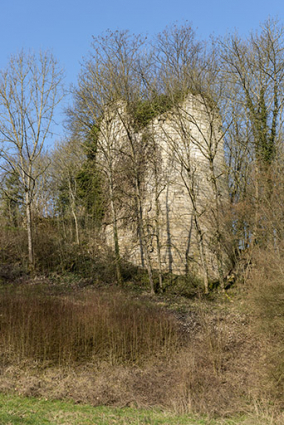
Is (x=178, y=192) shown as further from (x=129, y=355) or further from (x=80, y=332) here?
(x=80, y=332)

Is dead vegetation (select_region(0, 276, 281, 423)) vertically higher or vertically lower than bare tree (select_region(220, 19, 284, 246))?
lower

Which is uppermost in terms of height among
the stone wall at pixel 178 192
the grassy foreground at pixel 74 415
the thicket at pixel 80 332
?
the stone wall at pixel 178 192

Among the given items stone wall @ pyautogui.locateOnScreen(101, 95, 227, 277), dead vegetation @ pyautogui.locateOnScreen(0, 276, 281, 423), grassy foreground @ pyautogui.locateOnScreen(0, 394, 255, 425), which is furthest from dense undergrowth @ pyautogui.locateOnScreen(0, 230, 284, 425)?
stone wall @ pyautogui.locateOnScreen(101, 95, 227, 277)

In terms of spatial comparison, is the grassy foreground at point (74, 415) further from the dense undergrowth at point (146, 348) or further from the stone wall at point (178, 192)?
the stone wall at point (178, 192)

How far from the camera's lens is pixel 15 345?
10.0 metres

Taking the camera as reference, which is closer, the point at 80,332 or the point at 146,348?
the point at 80,332

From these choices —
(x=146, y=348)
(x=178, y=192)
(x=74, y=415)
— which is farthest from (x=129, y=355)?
(x=178, y=192)

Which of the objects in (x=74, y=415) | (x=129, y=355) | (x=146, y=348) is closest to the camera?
(x=74, y=415)

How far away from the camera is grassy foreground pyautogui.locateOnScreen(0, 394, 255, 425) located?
21.3 ft

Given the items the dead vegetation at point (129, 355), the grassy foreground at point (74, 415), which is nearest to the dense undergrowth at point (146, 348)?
the dead vegetation at point (129, 355)

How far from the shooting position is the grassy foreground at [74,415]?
650 cm

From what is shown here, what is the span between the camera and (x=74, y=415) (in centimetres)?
687

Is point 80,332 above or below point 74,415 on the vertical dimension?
above

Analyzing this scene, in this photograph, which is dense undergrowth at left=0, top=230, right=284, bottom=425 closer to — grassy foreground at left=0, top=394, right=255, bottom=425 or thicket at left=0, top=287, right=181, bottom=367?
thicket at left=0, top=287, right=181, bottom=367
